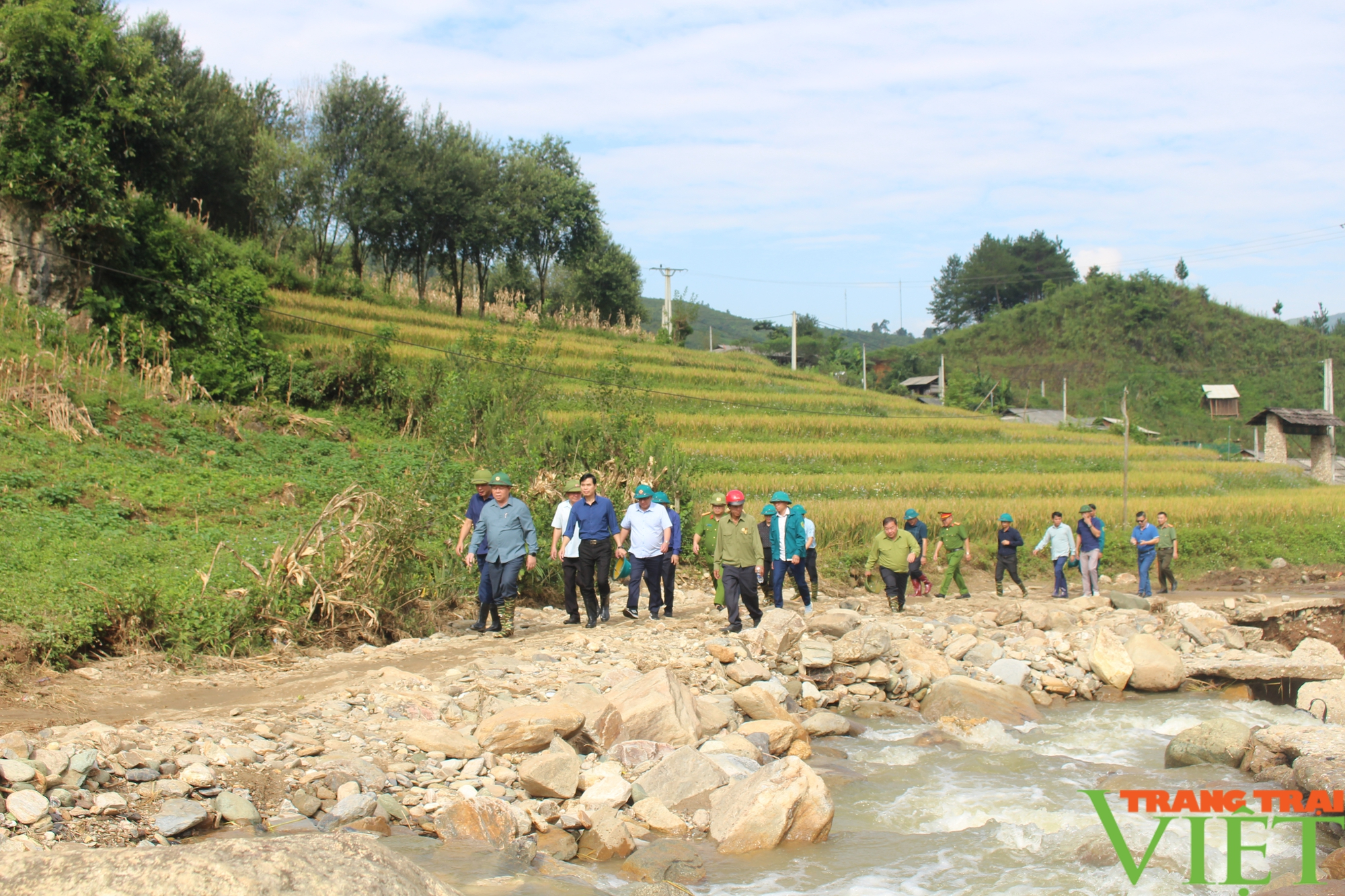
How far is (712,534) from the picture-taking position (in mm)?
13430

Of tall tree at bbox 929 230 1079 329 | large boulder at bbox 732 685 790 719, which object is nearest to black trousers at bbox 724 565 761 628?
large boulder at bbox 732 685 790 719

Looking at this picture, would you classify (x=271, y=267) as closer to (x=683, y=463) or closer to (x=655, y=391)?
(x=655, y=391)

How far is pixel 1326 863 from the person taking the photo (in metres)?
6.27

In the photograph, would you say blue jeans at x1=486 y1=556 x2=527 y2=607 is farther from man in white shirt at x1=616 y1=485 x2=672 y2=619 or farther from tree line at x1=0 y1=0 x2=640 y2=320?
tree line at x1=0 y1=0 x2=640 y2=320

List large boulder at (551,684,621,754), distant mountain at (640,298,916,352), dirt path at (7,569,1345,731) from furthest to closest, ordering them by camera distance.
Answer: distant mountain at (640,298,916,352) < large boulder at (551,684,621,754) < dirt path at (7,569,1345,731)

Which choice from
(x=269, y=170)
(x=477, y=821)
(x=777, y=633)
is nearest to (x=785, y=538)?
(x=777, y=633)

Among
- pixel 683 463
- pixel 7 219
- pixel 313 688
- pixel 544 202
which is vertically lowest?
pixel 313 688

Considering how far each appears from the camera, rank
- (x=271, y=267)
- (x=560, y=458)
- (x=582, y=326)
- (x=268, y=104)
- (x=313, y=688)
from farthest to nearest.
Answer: (x=582, y=326) < (x=268, y=104) < (x=271, y=267) < (x=560, y=458) < (x=313, y=688)

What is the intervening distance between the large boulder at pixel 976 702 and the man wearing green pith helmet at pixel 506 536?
4.68 meters

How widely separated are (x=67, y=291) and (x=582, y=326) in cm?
2279

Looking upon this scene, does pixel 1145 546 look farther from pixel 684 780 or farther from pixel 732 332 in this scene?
pixel 732 332

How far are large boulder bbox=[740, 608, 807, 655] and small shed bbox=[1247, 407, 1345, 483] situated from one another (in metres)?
31.7

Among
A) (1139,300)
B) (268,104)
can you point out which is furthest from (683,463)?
(1139,300)

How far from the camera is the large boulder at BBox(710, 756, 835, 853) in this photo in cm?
636
